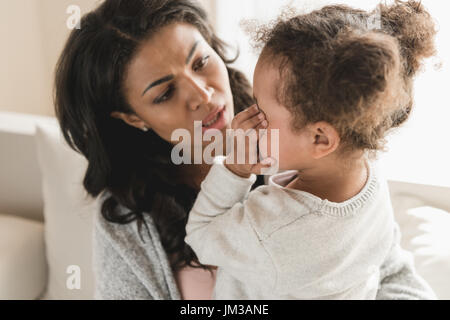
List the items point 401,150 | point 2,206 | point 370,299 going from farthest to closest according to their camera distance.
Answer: point 2,206
point 401,150
point 370,299

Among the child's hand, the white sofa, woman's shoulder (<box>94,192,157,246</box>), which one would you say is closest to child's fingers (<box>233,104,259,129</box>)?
the child's hand

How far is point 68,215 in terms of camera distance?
1.25 metres

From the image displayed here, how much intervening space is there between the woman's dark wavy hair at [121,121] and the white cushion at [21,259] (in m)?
0.51

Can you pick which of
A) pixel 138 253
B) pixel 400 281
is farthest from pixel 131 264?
pixel 400 281

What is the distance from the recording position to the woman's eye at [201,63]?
852mm

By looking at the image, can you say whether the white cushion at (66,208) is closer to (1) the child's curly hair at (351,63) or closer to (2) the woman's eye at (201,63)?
(2) the woman's eye at (201,63)

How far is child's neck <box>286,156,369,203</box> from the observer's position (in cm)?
68

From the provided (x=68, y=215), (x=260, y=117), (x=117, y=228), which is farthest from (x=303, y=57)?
(x=68, y=215)

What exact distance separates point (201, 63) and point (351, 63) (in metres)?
0.42

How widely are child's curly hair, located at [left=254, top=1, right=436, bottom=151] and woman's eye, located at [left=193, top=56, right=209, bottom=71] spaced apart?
216mm

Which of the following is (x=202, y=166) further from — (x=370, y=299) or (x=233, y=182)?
(x=370, y=299)

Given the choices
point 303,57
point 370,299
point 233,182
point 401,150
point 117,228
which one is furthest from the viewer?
point 401,150

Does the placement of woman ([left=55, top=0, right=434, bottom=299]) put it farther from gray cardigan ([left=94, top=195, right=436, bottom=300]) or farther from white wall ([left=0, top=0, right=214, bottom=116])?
white wall ([left=0, top=0, right=214, bottom=116])
